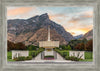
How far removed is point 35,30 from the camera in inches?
131

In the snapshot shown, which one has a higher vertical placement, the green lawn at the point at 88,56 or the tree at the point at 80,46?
the tree at the point at 80,46

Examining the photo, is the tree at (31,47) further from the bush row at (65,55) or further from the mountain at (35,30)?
the bush row at (65,55)

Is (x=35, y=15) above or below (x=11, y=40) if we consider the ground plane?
above

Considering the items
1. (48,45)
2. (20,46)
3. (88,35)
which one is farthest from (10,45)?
(88,35)

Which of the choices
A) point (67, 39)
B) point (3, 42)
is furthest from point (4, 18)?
point (67, 39)

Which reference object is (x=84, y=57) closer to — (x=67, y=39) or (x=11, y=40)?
(x=67, y=39)

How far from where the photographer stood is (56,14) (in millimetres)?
3297

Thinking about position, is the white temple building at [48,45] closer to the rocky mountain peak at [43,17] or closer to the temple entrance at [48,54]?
the temple entrance at [48,54]

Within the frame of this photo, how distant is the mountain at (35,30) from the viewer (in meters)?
3.30

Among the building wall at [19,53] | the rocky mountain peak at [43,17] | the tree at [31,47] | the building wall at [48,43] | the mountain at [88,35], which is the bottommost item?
the building wall at [19,53]

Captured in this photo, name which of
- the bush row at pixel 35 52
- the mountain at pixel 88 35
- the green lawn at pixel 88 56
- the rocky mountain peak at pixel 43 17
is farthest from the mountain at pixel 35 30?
the green lawn at pixel 88 56

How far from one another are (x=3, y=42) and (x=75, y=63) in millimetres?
1376

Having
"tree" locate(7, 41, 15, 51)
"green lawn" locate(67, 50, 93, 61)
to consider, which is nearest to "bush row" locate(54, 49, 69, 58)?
"green lawn" locate(67, 50, 93, 61)

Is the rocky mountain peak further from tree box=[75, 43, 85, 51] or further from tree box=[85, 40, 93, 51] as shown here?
tree box=[85, 40, 93, 51]
